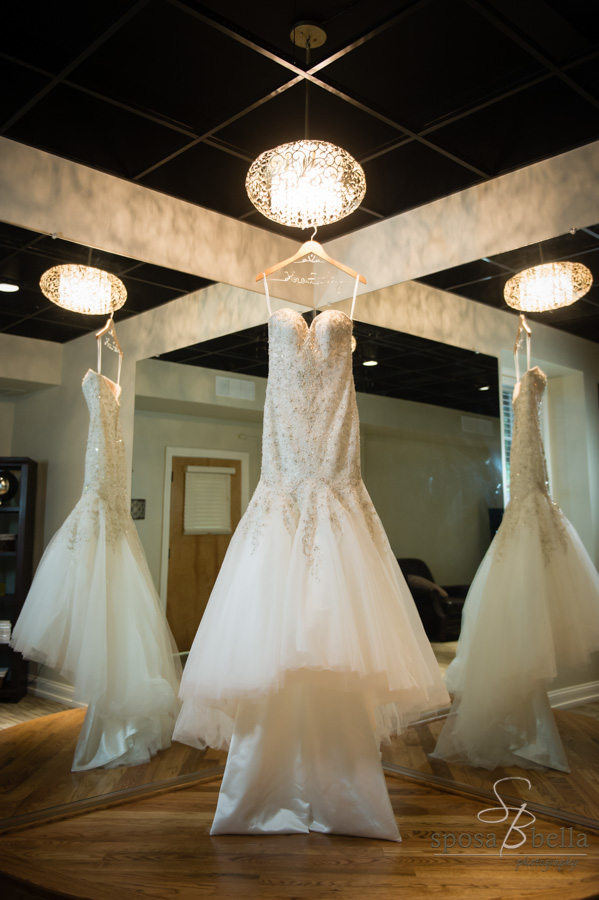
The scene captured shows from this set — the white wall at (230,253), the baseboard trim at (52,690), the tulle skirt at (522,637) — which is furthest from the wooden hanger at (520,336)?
the baseboard trim at (52,690)

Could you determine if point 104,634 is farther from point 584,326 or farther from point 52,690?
point 584,326

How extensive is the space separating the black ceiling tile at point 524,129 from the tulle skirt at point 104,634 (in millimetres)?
2164

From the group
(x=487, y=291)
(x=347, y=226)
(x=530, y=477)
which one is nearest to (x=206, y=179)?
(x=347, y=226)

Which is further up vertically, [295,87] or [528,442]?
[295,87]

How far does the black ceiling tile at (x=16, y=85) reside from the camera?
2359 millimetres

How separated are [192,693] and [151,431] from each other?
1387 millimetres

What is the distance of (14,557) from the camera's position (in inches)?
99.9

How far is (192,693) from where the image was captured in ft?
6.77

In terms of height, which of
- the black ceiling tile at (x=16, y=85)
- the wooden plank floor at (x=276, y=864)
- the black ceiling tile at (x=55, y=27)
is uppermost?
the black ceiling tile at (x=55, y=27)

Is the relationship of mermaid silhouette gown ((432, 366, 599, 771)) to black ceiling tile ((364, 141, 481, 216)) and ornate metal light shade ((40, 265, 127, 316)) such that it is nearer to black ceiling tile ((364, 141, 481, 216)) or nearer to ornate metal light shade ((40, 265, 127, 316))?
black ceiling tile ((364, 141, 481, 216))

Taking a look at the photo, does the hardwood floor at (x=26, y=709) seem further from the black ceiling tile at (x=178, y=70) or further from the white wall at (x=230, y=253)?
the black ceiling tile at (x=178, y=70)

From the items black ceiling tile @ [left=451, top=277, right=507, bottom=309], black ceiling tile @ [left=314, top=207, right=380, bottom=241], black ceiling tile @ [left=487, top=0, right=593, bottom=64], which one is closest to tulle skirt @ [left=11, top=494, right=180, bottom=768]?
black ceiling tile @ [left=451, top=277, right=507, bottom=309]

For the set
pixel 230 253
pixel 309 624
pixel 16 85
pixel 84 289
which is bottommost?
pixel 309 624

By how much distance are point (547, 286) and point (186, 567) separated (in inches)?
79.7
